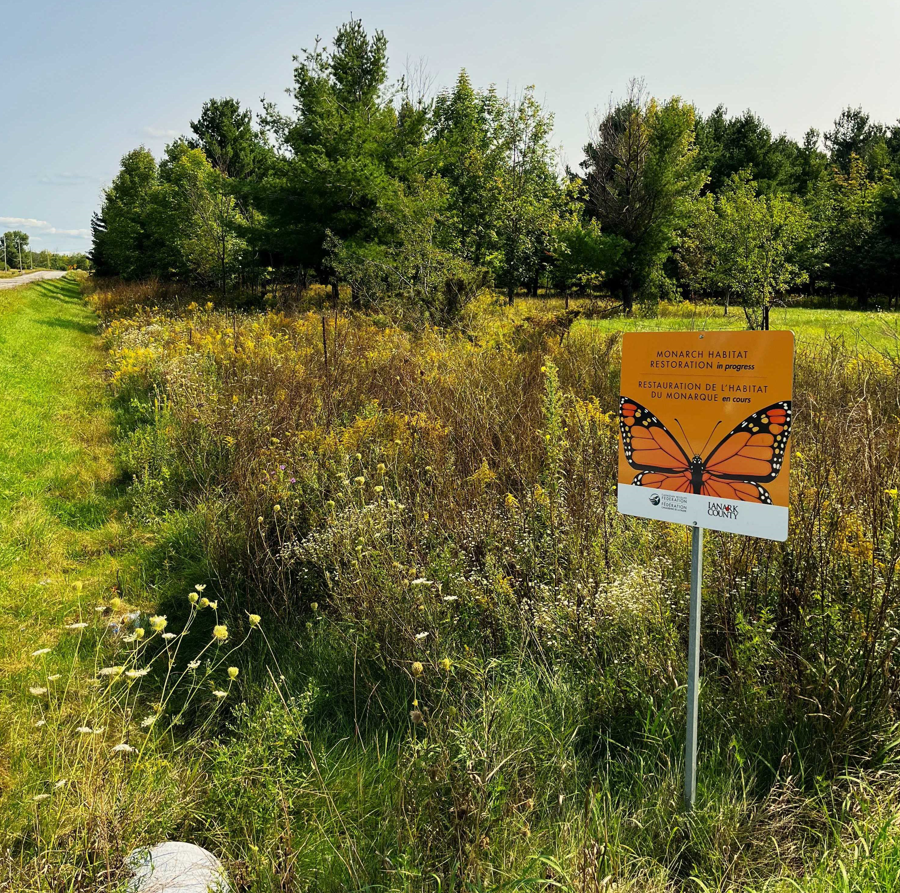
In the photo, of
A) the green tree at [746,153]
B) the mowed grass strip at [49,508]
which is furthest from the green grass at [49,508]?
the green tree at [746,153]

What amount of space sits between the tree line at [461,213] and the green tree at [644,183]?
8 centimetres

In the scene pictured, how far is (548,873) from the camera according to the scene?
5.90 feet

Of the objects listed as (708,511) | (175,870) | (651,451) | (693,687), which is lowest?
(175,870)

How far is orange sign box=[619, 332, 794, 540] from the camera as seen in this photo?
6.17 feet

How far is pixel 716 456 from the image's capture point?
201cm

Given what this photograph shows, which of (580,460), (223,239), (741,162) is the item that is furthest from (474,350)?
(741,162)

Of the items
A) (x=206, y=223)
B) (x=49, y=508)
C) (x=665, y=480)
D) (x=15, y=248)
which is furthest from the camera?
(x=15, y=248)

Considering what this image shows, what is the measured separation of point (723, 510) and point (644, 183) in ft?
95.4

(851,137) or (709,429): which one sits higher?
(851,137)

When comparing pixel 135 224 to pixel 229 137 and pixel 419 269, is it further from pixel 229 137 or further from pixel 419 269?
pixel 419 269

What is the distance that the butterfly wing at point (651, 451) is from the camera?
210cm

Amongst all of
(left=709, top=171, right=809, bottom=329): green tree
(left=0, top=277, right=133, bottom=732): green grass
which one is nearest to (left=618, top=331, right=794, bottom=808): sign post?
(left=0, top=277, right=133, bottom=732): green grass

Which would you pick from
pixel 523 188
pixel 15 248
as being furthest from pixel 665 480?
pixel 15 248

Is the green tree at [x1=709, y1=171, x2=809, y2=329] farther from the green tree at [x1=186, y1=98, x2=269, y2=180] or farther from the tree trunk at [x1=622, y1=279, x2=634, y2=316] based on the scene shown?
the green tree at [x1=186, y1=98, x2=269, y2=180]
